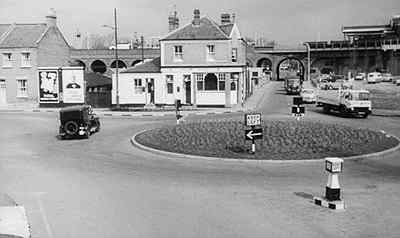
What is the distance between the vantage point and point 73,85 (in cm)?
5247

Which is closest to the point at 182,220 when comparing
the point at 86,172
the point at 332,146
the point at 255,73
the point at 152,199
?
the point at 152,199

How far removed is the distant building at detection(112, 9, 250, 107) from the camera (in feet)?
164

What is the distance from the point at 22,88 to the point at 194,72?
66.2 ft

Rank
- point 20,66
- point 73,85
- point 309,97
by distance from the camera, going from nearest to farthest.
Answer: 1. point 73,85
2. point 309,97
3. point 20,66

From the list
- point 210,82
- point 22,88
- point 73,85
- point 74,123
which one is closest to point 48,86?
point 73,85

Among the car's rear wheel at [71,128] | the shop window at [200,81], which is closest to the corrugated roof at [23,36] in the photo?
the shop window at [200,81]

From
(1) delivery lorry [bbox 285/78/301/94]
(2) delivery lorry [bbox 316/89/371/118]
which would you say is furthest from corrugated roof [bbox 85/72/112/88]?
(2) delivery lorry [bbox 316/89/371/118]

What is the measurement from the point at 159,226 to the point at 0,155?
14.5 metres

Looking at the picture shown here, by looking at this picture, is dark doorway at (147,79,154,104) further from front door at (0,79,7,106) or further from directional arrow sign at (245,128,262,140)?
directional arrow sign at (245,128,262,140)

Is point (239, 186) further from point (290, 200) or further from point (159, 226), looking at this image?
point (159, 226)

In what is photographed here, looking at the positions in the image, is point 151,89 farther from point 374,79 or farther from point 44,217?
point 374,79

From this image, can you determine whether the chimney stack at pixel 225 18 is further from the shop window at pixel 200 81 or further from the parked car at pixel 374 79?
the parked car at pixel 374 79

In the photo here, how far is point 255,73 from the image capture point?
89500 millimetres

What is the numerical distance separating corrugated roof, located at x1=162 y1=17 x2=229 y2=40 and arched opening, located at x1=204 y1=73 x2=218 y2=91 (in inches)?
138
